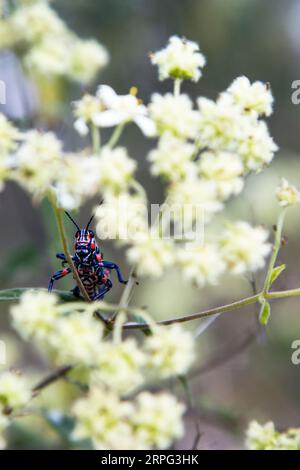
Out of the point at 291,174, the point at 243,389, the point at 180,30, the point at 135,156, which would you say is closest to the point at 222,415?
the point at 291,174

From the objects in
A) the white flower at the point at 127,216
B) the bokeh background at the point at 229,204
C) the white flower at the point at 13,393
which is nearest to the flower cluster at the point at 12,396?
the white flower at the point at 13,393

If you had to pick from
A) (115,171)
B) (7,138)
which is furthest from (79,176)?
(7,138)

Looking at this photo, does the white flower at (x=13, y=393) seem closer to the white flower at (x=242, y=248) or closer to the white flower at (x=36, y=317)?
the white flower at (x=36, y=317)

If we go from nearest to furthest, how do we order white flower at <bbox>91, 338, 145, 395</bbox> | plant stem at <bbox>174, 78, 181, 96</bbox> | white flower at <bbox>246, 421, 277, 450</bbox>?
white flower at <bbox>91, 338, 145, 395</bbox> → plant stem at <bbox>174, 78, 181, 96</bbox> → white flower at <bbox>246, 421, 277, 450</bbox>

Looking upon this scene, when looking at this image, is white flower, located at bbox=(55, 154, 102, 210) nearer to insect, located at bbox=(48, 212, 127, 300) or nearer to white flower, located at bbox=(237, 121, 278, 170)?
white flower, located at bbox=(237, 121, 278, 170)

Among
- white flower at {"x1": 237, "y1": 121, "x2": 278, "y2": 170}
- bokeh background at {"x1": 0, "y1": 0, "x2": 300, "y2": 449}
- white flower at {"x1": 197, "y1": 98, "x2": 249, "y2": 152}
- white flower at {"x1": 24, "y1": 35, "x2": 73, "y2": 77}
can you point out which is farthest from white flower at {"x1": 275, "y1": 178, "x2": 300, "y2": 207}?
white flower at {"x1": 24, "y1": 35, "x2": 73, "y2": 77}
